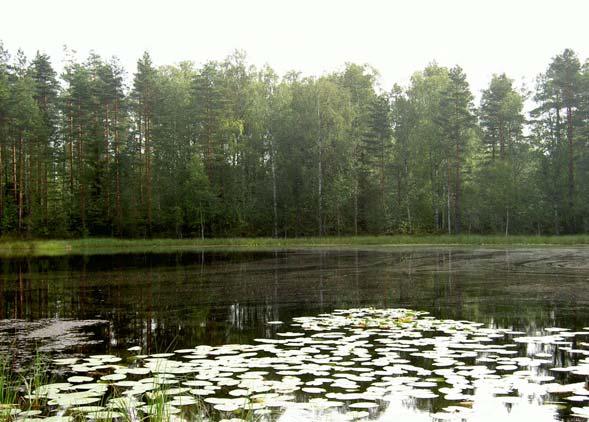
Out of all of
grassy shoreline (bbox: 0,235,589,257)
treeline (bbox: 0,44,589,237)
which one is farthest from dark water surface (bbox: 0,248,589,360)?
treeline (bbox: 0,44,589,237)

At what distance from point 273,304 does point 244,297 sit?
1525mm

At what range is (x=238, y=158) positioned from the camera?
63.0 metres

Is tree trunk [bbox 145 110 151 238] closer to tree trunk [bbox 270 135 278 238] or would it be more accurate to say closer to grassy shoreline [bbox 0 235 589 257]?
grassy shoreline [bbox 0 235 589 257]

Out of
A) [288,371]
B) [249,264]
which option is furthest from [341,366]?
[249,264]

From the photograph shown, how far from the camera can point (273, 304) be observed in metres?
13.5

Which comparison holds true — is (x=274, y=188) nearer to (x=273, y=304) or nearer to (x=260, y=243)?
(x=260, y=243)

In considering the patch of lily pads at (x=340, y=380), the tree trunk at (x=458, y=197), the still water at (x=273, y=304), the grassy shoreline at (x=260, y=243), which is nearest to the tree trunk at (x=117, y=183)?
the grassy shoreline at (x=260, y=243)

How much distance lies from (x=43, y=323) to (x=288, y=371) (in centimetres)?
634

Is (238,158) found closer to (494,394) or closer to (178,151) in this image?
(178,151)

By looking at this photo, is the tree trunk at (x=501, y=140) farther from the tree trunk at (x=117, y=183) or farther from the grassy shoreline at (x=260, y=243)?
the tree trunk at (x=117, y=183)

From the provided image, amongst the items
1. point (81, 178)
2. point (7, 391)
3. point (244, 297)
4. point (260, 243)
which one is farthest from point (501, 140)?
point (7, 391)

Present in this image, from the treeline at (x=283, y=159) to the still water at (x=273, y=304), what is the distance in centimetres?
2978

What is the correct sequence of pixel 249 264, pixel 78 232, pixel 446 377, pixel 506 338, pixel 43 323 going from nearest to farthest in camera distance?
pixel 446 377
pixel 506 338
pixel 43 323
pixel 249 264
pixel 78 232

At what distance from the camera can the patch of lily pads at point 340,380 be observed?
5445mm
